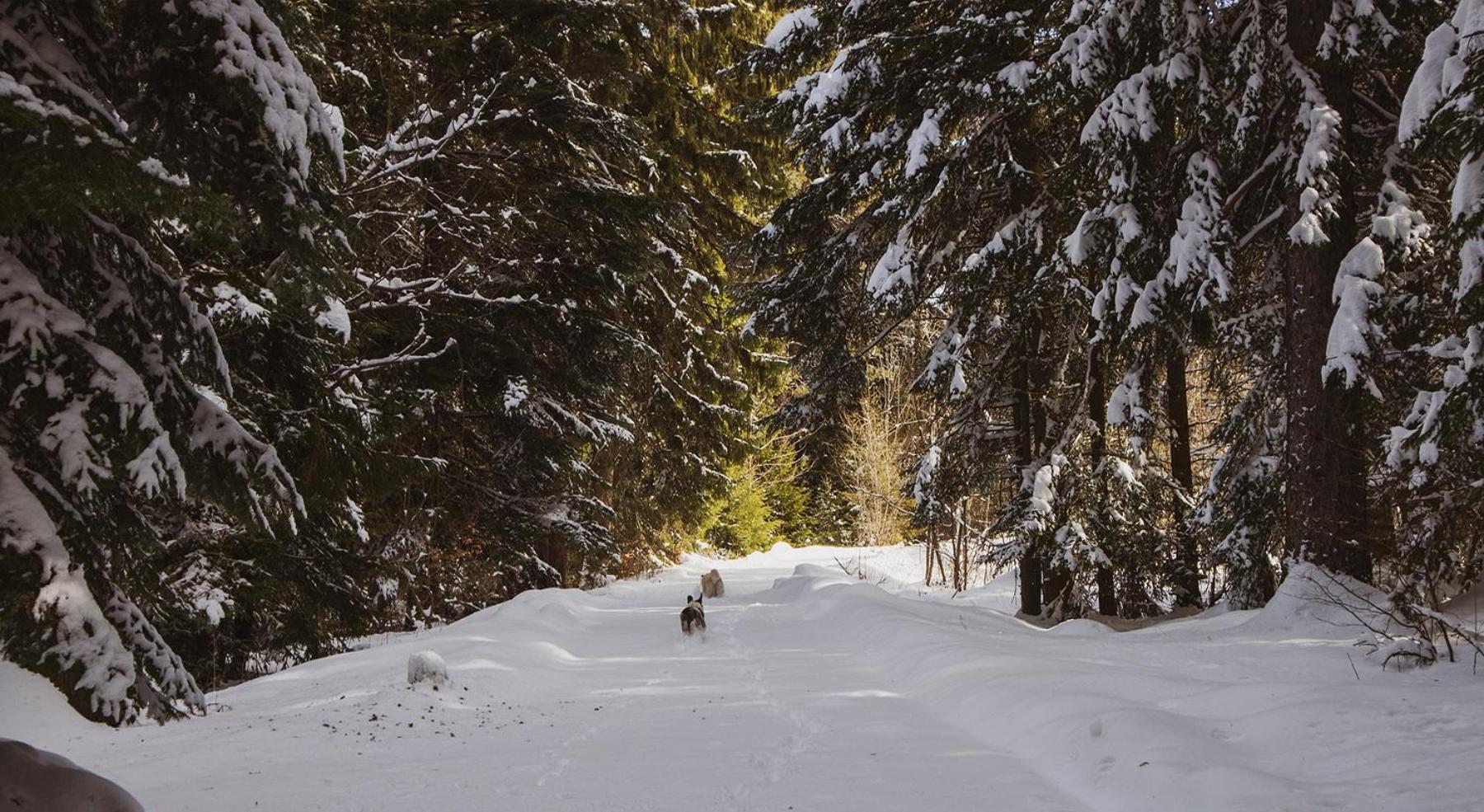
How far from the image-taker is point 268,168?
12.2 feet

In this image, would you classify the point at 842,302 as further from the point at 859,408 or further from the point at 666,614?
the point at 859,408

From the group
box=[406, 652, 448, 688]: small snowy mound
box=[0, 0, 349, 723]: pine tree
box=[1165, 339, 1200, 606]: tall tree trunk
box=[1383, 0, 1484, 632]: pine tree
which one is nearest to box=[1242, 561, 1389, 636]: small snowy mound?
box=[1383, 0, 1484, 632]: pine tree

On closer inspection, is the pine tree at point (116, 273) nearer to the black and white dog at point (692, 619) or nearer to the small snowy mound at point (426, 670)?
the small snowy mound at point (426, 670)

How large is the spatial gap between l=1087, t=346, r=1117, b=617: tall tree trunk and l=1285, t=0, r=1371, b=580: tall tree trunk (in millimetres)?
2106

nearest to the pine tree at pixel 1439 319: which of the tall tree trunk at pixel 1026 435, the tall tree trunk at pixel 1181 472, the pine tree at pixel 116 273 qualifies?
the tall tree trunk at pixel 1181 472

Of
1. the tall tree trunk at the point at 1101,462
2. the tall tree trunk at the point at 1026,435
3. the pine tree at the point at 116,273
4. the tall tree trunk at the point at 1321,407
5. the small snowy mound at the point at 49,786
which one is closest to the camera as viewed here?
the small snowy mound at the point at 49,786

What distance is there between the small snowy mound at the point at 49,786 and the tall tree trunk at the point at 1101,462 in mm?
9426

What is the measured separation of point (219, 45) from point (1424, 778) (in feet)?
19.4

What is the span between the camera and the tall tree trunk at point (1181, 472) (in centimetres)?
1133

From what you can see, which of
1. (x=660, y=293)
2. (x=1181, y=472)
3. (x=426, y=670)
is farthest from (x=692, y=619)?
(x=660, y=293)

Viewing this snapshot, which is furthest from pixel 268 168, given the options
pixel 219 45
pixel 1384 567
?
pixel 1384 567

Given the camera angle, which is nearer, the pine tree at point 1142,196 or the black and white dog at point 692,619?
the pine tree at point 1142,196

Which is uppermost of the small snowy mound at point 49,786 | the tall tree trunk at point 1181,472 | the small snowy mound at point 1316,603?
the tall tree trunk at point 1181,472

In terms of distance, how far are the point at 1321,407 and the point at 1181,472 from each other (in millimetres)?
5642
